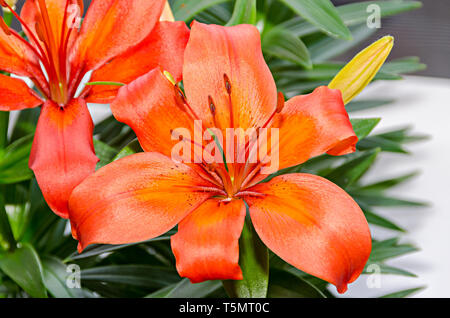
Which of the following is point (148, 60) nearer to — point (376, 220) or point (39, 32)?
point (39, 32)

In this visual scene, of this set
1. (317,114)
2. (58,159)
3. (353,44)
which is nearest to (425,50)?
(353,44)

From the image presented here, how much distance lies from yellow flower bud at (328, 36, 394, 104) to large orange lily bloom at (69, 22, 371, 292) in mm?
14

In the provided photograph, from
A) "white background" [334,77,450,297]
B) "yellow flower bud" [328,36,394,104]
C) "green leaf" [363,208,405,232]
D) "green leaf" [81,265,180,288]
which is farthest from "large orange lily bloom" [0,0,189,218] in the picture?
"white background" [334,77,450,297]

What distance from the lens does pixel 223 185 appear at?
331 millimetres

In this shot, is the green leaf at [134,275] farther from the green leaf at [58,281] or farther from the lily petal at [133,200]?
the lily petal at [133,200]

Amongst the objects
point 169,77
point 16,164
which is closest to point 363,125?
point 169,77

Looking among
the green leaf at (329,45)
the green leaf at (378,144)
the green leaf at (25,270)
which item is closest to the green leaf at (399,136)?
the green leaf at (378,144)

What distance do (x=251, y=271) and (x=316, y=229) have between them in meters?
0.07

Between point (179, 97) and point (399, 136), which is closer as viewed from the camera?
point (179, 97)

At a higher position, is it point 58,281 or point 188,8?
point 188,8

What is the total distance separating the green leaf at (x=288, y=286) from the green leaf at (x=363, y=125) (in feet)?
0.45

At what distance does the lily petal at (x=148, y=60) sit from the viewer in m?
0.35

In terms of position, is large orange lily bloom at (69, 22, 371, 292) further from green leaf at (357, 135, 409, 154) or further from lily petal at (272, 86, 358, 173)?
green leaf at (357, 135, 409, 154)
